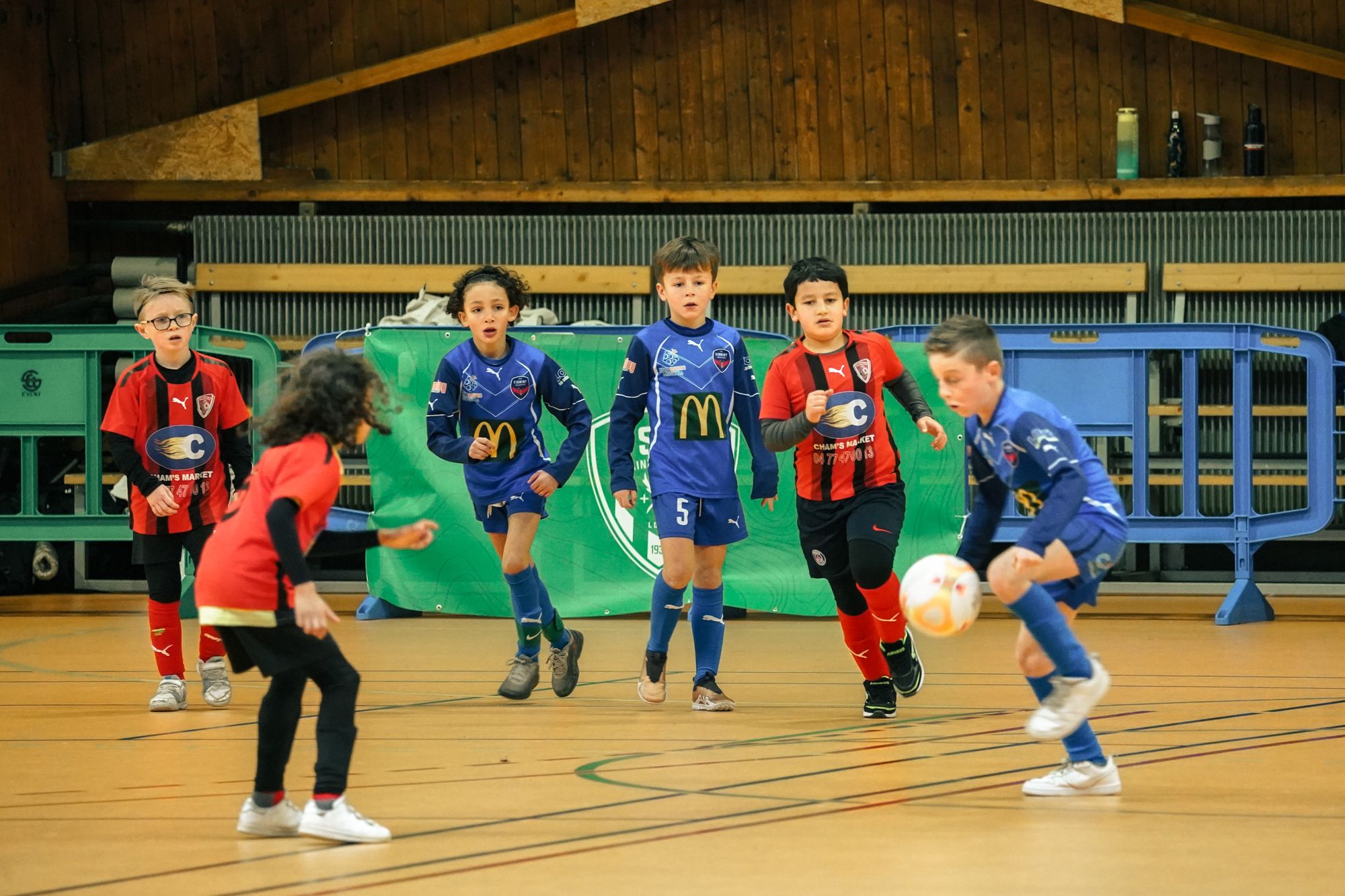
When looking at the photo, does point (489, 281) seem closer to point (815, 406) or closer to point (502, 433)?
point (502, 433)

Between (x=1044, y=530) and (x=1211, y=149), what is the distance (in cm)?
776

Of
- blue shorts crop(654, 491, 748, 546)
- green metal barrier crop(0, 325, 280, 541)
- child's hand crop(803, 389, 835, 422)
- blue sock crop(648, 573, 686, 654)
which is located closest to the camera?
child's hand crop(803, 389, 835, 422)

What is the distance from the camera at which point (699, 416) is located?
5.88 metres

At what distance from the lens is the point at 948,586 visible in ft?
13.3

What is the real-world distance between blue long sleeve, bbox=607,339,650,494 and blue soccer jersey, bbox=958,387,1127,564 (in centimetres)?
183

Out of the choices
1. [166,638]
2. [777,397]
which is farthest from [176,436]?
[777,397]

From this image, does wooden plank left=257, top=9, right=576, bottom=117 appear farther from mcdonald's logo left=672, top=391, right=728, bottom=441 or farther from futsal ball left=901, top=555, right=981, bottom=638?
futsal ball left=901, top=555, right=981, bottom=638

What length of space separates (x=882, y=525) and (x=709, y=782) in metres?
1.48

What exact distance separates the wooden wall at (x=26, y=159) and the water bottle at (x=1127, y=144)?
7.48 meters

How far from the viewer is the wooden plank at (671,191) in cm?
1102

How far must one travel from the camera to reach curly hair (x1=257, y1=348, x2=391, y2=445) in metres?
3.77

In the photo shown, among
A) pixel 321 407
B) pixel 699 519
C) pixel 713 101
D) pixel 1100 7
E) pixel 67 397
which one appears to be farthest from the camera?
pixel 713 101

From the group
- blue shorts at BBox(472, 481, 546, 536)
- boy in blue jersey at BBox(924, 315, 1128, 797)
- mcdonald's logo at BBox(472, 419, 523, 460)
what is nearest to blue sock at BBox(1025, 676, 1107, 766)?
boy in blue jersey at BBox(924, 315, 1128, 797)

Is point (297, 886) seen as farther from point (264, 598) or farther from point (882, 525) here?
point (882, 525)
